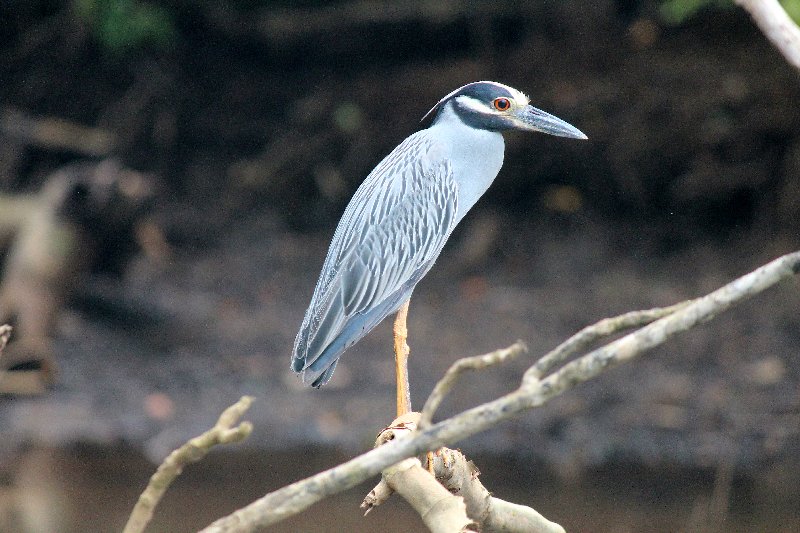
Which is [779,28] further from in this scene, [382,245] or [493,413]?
[382,245]

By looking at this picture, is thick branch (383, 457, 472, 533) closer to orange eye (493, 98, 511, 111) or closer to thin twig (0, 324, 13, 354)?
thin twig (0, 324, 13, 354)

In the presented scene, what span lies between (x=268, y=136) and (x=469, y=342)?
2.69 m

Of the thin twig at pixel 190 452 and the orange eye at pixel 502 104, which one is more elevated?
the orange eye at pixel 502 104

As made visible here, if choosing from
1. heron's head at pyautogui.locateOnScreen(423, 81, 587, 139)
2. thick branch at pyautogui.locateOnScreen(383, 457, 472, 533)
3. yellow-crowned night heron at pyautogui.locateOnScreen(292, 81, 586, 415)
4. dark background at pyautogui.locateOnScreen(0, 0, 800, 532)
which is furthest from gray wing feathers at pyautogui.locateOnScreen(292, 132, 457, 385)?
dark background at pyautogui.locateOnScreen(0, 0, 800, 532)

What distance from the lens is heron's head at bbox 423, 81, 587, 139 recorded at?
11.6 feet

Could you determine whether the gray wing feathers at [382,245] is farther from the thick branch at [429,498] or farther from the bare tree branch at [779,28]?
the bare tree branch at [779,28]

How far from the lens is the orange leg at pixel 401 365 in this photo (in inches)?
144

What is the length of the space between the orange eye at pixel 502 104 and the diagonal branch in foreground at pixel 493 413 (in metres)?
1.69

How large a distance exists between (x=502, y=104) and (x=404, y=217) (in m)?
0.53

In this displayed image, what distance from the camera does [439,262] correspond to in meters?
8.30

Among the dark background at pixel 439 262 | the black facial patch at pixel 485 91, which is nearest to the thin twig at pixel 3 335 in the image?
the black facial patch at pixel 485 91

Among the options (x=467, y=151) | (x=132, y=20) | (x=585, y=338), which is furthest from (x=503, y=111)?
(x=132, y=20)

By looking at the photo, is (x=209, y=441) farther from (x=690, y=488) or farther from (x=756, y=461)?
(x=756, y=461)

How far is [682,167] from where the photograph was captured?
7.97 metres
